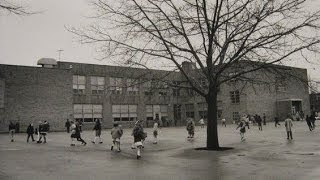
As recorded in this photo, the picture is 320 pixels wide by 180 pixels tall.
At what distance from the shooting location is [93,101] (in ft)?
168

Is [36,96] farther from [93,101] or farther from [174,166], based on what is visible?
[174,166]

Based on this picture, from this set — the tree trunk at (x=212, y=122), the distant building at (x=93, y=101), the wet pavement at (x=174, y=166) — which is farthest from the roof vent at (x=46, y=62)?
the tree trunk at (x=212, y=122)

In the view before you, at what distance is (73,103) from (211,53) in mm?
33796

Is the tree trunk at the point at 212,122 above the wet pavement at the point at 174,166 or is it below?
above

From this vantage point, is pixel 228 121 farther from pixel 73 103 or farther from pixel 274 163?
pixel 274 163

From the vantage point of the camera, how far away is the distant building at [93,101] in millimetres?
43688

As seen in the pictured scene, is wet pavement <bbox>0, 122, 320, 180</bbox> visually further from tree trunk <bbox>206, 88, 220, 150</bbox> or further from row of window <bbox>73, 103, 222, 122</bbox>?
row of window <bbox>73, 103, 222, 122</bbox>

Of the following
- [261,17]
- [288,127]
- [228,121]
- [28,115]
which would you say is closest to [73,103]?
[28,115]

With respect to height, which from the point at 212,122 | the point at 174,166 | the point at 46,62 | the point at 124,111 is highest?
the point at 46,62

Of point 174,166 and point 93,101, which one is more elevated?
point 93,101

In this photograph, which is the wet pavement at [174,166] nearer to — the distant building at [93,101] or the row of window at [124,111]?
the distant building at [93,101]

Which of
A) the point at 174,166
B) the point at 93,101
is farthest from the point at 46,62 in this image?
the point at 174,166

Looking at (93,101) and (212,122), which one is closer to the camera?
(212,122)

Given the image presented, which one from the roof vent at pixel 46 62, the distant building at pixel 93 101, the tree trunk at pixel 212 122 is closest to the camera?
the tree trunk at pixel 212 122
